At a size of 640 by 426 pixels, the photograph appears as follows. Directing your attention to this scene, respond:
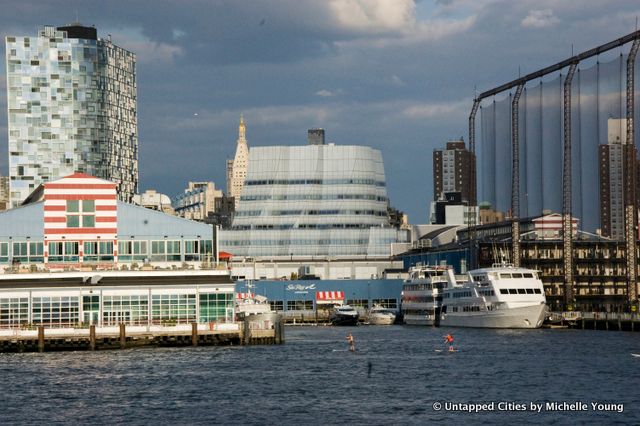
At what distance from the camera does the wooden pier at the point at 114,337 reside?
12225cm

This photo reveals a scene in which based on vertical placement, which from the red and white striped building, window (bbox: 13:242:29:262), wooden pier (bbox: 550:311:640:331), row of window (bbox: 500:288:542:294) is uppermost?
the red and white striped building

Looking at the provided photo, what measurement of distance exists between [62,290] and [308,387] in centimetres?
4201

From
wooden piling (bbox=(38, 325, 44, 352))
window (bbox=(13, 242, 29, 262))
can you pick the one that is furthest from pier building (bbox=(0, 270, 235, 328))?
window (bbox=(13, 242, 29, 262))

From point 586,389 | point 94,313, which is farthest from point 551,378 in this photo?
point 94,313

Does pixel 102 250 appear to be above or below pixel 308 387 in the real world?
above

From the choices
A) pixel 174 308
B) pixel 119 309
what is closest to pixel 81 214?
pixel 119 309

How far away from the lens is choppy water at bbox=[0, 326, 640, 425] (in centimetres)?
7794

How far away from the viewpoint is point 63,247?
134 m

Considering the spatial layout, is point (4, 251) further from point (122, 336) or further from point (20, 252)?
point (122, 336)

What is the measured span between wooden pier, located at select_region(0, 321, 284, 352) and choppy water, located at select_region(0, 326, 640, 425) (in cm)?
173

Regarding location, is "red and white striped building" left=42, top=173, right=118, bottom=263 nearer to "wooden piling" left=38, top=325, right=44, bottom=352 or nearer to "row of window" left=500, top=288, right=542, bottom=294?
"wooden piling" left=38, top=325, right=44, bottom=352

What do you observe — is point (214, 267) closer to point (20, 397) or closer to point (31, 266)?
point (31, 266)

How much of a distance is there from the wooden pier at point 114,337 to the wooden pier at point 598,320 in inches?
2499

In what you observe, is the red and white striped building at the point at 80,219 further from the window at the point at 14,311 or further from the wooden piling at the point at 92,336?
the wooden piling at the point at 92,336
